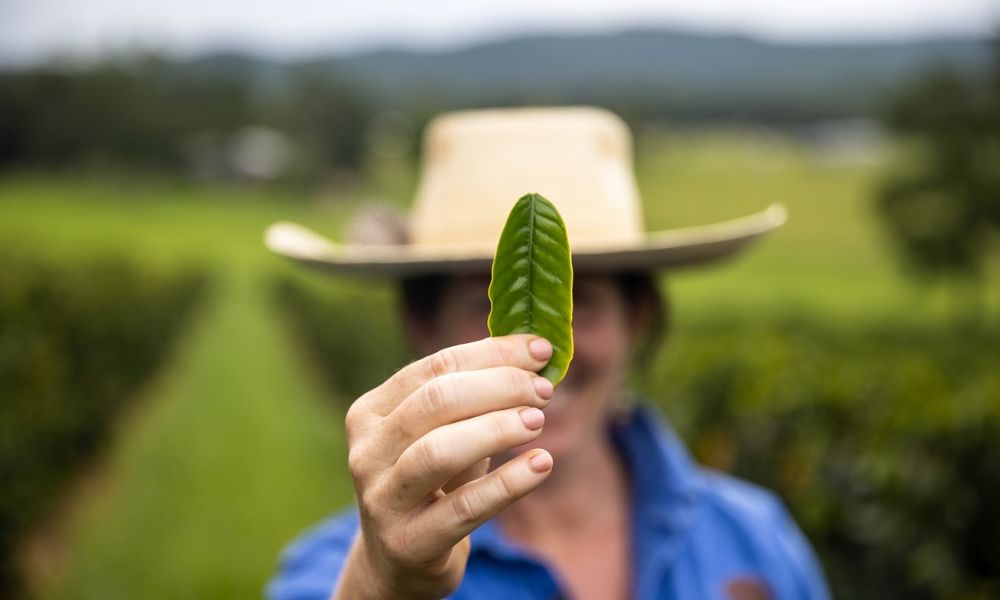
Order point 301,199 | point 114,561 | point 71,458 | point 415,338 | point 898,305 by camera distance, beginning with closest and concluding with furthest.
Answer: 1. point 415,338
2. point 114,561
3. point 71,458
4. point 898,305
5. point 301,199

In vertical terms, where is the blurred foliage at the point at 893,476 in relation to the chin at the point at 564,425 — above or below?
below

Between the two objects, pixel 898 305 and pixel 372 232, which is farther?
pixel 898 305

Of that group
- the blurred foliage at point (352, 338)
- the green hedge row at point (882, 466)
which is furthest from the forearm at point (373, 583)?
the blurred foliage at point (352, 338)

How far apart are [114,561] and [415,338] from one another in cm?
625

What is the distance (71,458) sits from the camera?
30.3 feet

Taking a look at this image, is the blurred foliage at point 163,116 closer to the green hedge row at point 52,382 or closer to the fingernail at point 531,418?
the green hedge row at point 52,382

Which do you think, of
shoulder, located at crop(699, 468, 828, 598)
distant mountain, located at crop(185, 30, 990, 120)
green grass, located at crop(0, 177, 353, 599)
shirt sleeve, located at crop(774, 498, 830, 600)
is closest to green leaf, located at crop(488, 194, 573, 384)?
shoulder, located at crop(699, 468, 828, 598)

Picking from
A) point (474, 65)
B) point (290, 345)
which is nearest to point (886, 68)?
point (474, 65)

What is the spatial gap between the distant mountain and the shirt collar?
54421 millimetres

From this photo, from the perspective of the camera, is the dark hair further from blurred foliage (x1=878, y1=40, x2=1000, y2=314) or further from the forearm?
blurred foliage (x1=878, y1=40, x2=1000, y2=314)

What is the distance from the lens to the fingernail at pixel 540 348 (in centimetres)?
104

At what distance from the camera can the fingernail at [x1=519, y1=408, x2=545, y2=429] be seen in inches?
39.9

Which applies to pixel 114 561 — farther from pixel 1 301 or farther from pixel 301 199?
pixel 301 199

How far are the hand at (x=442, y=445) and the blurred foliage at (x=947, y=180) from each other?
3837cm
